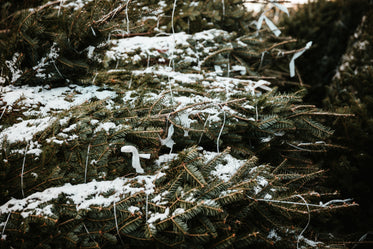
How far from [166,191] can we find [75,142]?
562 millimetres

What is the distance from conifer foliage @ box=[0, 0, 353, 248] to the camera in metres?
1.14

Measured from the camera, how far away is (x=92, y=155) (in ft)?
4.37

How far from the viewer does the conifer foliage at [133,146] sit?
1138 millimetres

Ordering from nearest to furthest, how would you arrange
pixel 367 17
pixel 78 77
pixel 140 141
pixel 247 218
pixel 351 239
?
pixel 247 218 < pixel 140 141 < pixel 351 239 < pixel 78 77 < pixel 367 17

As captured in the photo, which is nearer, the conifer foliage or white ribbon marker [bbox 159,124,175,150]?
the conifer foliage

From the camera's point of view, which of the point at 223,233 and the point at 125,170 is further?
the point at 125,170

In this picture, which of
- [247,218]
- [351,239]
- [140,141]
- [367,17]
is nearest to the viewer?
[247,218]

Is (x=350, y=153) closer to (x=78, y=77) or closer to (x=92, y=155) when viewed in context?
(x=92, y=155)

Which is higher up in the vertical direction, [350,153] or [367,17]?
[367,17]

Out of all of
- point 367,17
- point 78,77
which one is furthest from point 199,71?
point 367,17

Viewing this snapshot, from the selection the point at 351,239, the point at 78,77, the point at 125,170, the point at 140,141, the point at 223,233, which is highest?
the point at 78,77

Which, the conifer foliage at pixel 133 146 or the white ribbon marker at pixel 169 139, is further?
the white ribbon marker at pixel 169 139

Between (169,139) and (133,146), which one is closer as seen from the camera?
(133,146)

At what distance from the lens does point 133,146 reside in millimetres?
1317
